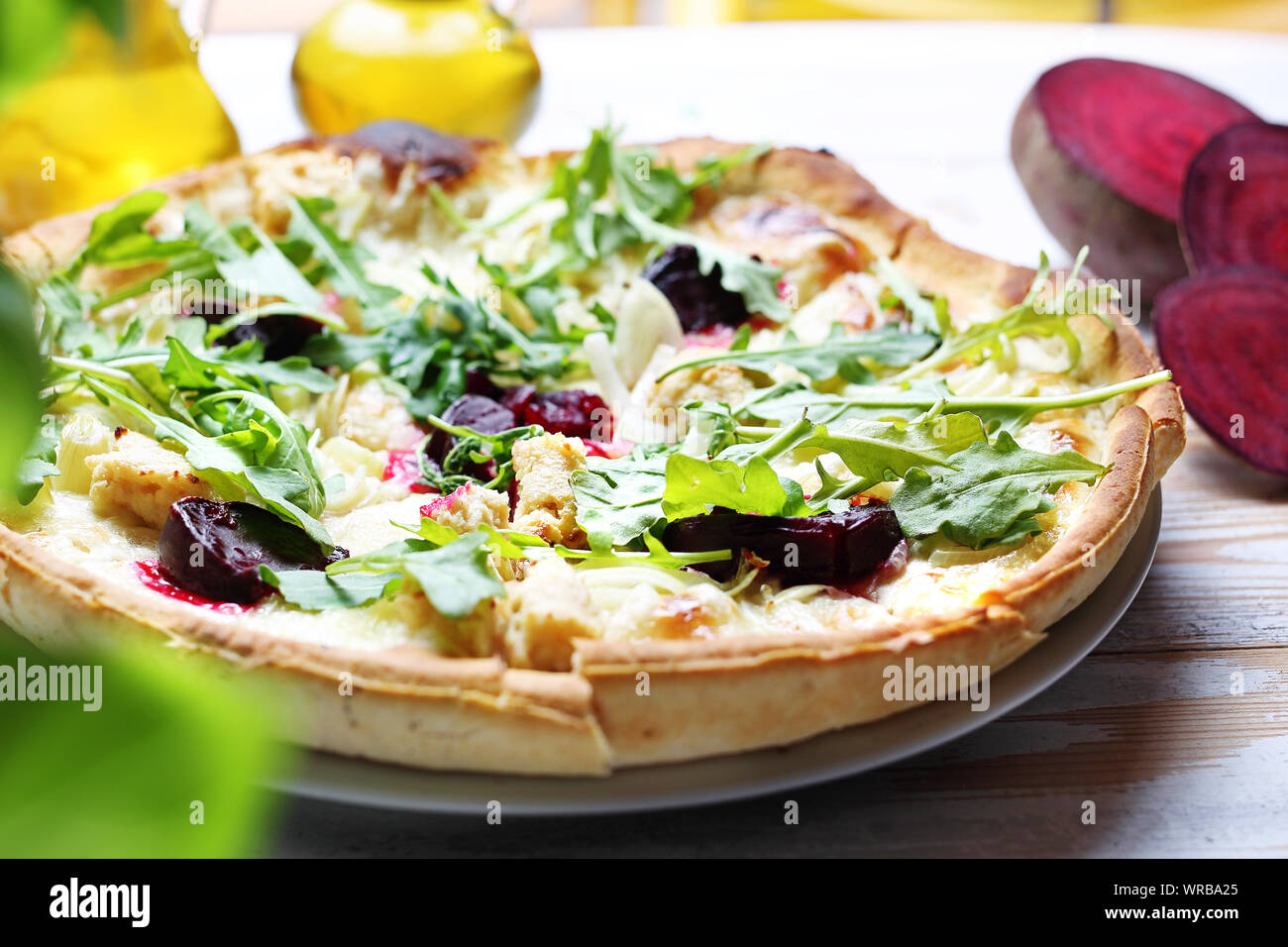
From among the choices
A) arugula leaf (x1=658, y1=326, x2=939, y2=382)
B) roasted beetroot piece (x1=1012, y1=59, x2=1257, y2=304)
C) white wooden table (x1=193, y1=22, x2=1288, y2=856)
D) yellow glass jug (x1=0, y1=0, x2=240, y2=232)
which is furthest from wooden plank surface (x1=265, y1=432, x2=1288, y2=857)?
yellow glass jug (x1=0, y1=0, x2=240, y2=232)

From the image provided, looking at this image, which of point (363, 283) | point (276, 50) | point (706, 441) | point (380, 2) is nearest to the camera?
point (706, 441)

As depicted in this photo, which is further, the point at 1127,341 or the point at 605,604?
the point at 1127,341

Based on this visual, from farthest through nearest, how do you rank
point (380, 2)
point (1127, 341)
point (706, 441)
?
point (380, 2) < point (1127, 341) < point (706, 441)

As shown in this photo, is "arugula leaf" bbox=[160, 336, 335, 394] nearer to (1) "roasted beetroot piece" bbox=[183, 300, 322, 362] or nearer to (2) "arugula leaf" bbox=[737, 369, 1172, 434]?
(1) "roasted beetroot piece" bbox=[183, 300, 322, 362]

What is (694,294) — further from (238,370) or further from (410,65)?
(410,65)

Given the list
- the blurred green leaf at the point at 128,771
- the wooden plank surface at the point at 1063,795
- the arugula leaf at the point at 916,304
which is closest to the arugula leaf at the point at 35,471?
the wooden plank surface at the point at 1063,795

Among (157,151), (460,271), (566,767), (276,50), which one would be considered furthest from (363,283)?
(276,50)

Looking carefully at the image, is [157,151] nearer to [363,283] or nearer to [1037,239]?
[363,283]

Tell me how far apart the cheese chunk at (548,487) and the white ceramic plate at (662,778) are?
590 mm

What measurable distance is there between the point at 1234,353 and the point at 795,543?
1.66 meters

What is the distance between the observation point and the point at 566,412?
284cm

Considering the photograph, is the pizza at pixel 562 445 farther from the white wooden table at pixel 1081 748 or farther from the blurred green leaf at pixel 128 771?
the blurred green leaf at pixel 128 771
